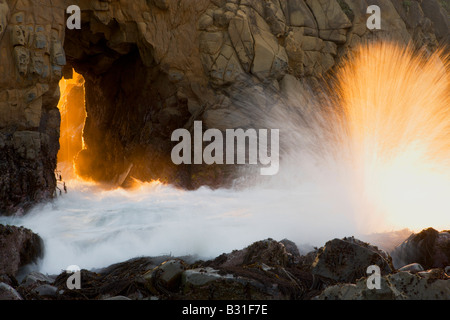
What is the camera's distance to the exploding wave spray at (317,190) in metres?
8.97

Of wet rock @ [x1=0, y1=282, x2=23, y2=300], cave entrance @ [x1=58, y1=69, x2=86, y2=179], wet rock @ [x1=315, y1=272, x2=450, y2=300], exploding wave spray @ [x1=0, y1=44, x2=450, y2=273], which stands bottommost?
wet rock @ [x1=0, y1=282, x2=23, y2=300]

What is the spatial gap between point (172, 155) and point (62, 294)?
10.7m

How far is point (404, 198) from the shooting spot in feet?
34.9

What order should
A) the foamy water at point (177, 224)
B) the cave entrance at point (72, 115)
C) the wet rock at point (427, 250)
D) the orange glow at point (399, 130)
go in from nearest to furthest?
the wet rock at point (427, 250), the foamy water at point (177, 224), the orange glow at point (399, 130), the cave entrance at point (72, 115)

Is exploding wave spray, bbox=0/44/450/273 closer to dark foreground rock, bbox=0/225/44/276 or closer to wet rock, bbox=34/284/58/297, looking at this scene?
dark foreground rock, bbox=0/225/44/276

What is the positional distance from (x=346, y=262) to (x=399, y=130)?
34.5 ft

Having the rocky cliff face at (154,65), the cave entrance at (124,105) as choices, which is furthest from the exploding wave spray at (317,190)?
the cave entrance at (124,105)

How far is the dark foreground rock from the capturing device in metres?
7.14

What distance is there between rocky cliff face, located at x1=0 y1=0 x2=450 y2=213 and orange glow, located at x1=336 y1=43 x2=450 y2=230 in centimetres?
108

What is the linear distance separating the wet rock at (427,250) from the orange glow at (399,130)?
2018 millimetres

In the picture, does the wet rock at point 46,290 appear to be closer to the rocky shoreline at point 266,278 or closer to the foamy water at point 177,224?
the rocky shoreline at point 266,278

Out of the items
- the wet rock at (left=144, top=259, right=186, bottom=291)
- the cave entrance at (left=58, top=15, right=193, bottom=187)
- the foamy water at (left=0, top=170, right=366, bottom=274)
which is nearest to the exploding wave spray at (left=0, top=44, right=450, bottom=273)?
the foamy water at (left=0, top=170, right=366, bottom=274)

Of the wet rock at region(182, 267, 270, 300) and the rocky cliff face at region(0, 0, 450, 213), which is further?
the rocky cliff face at region(0, 0, 450, 213)

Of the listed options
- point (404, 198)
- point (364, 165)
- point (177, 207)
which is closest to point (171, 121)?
point (177, 207)
